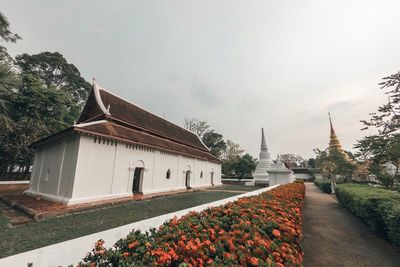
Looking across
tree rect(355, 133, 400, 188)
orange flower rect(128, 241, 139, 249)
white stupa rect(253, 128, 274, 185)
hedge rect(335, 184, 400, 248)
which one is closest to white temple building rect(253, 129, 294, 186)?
white stupa rect(253, 128, 274, 185)

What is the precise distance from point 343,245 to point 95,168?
36.6 ft

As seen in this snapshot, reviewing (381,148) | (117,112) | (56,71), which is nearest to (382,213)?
(381,148)

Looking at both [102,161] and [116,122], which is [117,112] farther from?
[102,161]

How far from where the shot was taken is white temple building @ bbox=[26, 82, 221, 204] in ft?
29.7

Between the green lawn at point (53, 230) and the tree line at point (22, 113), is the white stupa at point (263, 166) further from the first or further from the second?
the tree line at point (22, 113)

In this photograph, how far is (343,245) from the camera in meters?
5.14

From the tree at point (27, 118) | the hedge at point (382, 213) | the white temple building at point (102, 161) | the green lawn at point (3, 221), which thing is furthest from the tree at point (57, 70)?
the hedge at point (382, 213)

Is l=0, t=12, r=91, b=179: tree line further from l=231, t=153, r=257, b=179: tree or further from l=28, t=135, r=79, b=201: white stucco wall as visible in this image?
l=231, t=153, r=257, b=179: tree

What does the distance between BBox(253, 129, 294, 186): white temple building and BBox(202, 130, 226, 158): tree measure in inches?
525

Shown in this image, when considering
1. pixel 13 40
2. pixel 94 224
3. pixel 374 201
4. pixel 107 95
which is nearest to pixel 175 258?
pixel 94 224

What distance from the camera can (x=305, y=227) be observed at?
665cm

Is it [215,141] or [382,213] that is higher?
[215,141]

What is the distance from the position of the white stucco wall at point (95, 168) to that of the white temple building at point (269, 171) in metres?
13.3

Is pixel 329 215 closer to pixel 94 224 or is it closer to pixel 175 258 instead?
pixel 175 258
